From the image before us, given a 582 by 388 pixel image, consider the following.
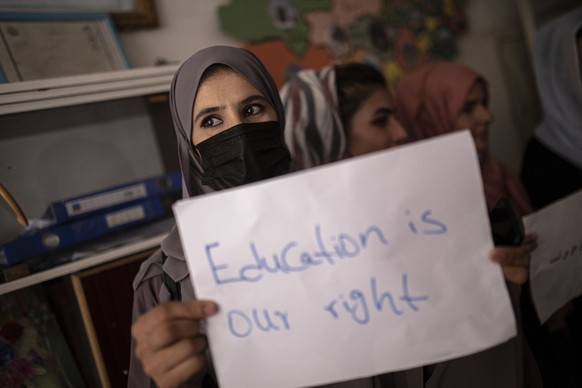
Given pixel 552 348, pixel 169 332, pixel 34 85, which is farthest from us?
pixel 552 348

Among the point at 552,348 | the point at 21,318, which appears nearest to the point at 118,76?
the point at 21,318

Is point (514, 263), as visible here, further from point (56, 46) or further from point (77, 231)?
point (56, 46)

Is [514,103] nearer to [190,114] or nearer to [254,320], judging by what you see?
[190,114]

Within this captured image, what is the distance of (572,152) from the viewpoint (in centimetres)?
152

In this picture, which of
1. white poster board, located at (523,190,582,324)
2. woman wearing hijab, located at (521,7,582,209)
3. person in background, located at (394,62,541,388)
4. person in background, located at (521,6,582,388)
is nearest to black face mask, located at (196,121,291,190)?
white poster board, located at (523,190,582,324)

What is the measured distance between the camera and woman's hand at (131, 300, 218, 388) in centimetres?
56

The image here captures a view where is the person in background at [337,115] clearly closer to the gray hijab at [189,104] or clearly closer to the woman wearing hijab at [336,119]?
the woman wearing hijab at [336,119]

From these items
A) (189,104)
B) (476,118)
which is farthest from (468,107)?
(189,104)

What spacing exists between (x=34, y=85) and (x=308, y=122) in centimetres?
82

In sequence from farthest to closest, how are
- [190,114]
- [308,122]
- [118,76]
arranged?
[308,122], [118,76], [190,114]

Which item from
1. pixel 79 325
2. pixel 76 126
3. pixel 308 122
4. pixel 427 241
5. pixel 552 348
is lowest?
pixel 552 348

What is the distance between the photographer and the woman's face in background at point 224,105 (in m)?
0.80

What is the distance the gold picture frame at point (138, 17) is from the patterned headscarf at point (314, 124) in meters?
0.53

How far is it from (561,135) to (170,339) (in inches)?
65.2
